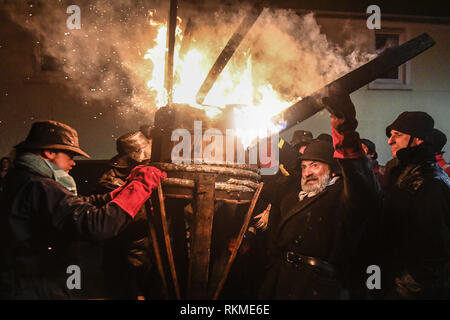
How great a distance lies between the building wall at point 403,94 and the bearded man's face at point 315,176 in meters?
7.13

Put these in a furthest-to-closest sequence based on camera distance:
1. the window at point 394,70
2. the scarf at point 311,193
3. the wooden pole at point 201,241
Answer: the window at point 394,70 < the scarf at point 311,193 < the wooden pole at point 201,241

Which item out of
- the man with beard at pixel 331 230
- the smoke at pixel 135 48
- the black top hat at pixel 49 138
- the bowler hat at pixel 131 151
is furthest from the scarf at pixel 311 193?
the smoke at pixel 135 48

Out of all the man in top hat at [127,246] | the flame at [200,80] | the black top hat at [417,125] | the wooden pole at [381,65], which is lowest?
the man in top hat at [127,246]

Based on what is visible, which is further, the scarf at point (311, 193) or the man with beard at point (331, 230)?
the scarf at point (311, 193)

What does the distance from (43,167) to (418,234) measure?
370 cm

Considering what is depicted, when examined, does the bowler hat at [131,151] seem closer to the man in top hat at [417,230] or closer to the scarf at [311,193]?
the scarf at [311,193]

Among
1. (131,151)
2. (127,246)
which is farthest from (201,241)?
(131,151)

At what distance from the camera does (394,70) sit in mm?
11320

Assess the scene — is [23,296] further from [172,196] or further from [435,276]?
[435,276]

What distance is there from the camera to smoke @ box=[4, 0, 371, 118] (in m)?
7.26

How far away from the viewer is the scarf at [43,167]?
2.97 meters

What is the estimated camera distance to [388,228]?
351 centimetres

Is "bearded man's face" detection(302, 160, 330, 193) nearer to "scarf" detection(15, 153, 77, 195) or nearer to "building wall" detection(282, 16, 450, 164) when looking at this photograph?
"scarf" detection(15, 153, 77, 195)

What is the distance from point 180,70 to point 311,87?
411 centimetres
